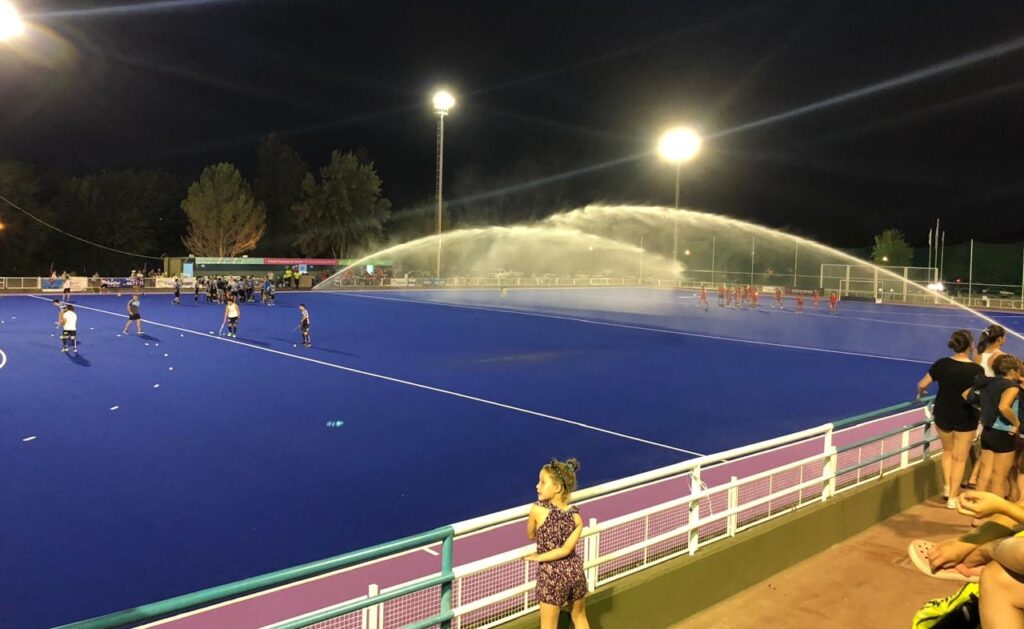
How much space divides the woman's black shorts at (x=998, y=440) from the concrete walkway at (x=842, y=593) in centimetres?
105

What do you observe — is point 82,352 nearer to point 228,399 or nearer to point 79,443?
point 228,399

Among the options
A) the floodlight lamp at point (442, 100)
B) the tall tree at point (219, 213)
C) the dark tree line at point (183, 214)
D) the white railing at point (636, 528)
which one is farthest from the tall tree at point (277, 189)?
the white railing at point (636, 528)

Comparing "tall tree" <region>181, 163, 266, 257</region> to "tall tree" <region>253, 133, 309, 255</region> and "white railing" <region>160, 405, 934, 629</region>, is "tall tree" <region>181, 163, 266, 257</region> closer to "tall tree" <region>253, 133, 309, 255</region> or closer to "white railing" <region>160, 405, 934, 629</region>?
"tall tree" <region>253, 133, 309, 255</region>

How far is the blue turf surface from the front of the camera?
766cm

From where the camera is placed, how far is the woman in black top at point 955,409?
26.2 ft

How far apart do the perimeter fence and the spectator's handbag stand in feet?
7.62

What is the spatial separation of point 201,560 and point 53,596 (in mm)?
1298

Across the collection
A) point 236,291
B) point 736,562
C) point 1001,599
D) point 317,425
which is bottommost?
point 317,425

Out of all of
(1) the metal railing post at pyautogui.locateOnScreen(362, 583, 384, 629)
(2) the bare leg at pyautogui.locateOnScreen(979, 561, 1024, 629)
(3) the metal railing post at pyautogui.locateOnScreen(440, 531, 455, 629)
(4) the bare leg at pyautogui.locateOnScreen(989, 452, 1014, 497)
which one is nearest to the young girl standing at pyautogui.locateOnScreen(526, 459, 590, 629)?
(3) the metal railing post at pyautogui.locateOnScreen(440, 531, 455, 629)

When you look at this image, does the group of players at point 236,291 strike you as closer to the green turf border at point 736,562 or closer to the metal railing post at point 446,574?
the green turf border at point 736,562

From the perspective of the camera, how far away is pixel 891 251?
80438 mm

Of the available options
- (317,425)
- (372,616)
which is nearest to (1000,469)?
(372,616)

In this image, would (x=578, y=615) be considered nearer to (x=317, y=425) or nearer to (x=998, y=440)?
(x=998, y=440)

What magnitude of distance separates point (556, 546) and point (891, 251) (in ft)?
288
